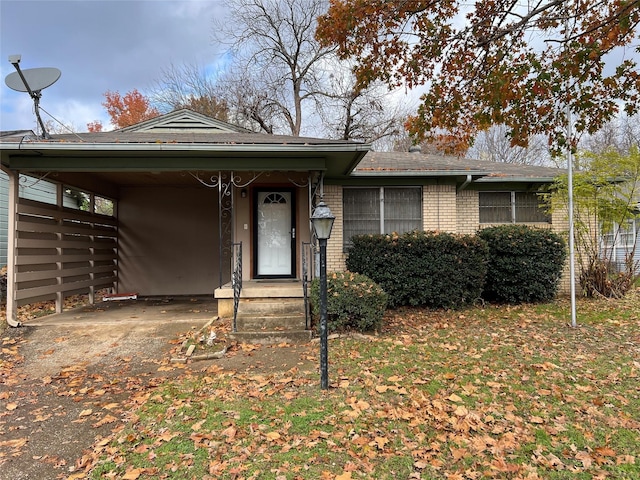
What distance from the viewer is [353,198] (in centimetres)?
929

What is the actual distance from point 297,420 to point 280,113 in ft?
68.0

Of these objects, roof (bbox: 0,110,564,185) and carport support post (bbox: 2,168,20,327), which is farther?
carport support post (bbox: 2,168,20,327)

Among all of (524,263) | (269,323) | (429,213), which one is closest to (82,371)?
(269,323)

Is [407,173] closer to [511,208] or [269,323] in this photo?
[511,208]

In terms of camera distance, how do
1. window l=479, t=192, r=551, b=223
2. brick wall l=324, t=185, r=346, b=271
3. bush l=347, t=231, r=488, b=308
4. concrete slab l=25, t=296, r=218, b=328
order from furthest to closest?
window l=479, t=192, r=551, b=223 < brick wall l=324, t=185, r=346, b=271 < bush l=347, t=231, r=488, b=308 < concrete slab l=25, t=296, r=218, b=328

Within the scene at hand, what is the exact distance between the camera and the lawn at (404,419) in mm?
2889

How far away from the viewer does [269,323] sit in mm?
6391

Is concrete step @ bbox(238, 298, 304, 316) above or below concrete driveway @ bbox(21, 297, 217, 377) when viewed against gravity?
above

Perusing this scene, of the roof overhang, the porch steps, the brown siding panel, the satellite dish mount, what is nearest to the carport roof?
the roof overhang

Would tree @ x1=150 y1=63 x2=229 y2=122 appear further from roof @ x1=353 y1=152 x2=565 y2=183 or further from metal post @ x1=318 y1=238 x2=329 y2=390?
metal post @ x1=318 y1=238 x2=329 y2=390

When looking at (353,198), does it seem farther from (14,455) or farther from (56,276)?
(14,455)

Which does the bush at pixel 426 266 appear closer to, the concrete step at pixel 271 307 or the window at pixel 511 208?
the concrete step at pixel 271 307

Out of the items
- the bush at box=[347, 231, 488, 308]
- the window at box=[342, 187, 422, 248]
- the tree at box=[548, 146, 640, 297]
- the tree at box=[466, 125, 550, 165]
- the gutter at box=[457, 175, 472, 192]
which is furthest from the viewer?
the tree at box=[466, 125, 550, 165]

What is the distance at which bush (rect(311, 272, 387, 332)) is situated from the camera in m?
5.99
